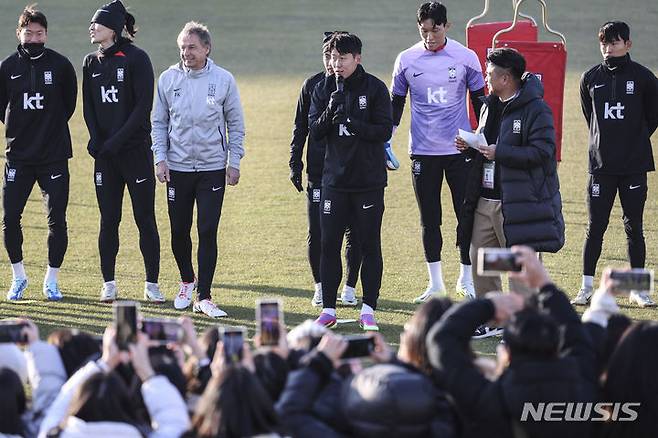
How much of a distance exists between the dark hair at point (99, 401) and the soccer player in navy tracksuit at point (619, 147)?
5408 mm

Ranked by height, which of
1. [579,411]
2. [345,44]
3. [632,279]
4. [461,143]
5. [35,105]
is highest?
[345,44]

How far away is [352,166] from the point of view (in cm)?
848

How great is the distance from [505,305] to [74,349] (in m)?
1.90

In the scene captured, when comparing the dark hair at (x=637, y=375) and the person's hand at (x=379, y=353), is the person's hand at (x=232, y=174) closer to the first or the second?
the person's hand at (x=379, y=353)

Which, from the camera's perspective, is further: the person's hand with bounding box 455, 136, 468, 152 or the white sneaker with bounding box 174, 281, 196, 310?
the white sneaker with bounding box 174, 281, 196, 310

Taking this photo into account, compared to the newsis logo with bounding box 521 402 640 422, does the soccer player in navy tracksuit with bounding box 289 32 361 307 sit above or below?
above

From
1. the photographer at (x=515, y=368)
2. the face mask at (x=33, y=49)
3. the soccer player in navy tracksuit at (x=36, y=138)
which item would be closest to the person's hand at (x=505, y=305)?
the photographer at (x=515, y=368)

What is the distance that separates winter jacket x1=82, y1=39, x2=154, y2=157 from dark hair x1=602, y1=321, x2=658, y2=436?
515cm

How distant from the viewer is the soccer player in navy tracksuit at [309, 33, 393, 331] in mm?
8453

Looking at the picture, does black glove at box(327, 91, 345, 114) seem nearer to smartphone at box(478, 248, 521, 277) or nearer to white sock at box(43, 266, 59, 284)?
white sock at box(43, 266, 59, 284)

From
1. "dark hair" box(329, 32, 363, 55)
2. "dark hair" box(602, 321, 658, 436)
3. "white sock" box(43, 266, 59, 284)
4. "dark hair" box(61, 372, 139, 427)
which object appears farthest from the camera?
"white sock" box(43, 266, 59, 284)

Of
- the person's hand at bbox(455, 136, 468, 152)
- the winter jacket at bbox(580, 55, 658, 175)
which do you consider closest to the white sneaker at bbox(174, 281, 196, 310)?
the person's hand at bbox(455, 136, 468, 152)

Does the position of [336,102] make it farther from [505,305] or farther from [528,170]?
[505,305]

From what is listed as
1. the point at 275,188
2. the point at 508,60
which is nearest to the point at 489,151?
the point at 508,60
